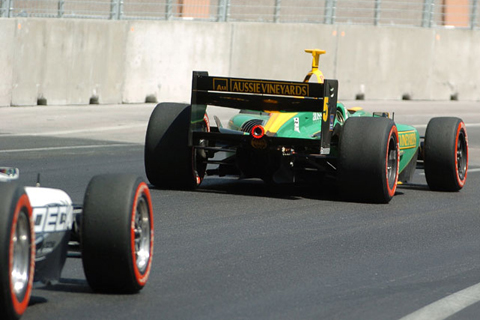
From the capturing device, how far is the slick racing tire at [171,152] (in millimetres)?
10633

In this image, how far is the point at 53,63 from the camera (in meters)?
19.0

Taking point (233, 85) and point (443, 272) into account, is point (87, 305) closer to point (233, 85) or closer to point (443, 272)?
point (443, 272)

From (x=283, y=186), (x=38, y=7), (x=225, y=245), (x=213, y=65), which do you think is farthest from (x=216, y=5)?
(x=225, y=245)

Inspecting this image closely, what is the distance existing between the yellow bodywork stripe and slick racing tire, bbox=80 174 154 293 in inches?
186

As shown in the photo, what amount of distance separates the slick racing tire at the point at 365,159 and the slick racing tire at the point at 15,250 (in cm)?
529

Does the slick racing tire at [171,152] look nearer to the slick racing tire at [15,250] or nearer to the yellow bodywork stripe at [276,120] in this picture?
the yellow bodywork stripe at [276,120]

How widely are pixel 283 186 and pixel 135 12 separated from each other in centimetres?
1051

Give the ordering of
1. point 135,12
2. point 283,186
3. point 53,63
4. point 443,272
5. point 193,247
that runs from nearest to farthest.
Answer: point 443,272 → point 193,247 → point 283,186 → point 53,63 → point 135,12

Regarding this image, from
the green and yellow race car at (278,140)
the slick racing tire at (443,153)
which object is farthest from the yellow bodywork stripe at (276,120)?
the slick racing tire at (443,153)

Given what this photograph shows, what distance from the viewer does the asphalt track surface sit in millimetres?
5922

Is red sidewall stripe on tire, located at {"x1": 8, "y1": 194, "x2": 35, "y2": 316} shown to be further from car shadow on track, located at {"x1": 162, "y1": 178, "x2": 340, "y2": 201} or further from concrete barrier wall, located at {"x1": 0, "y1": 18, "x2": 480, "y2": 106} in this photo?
concrete barrier wall, located at {"x1": 0, "y1": 18, "x2": 480, "y2": 106}

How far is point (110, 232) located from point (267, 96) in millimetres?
4990

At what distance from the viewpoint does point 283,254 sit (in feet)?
25.0

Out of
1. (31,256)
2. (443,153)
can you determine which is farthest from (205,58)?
(31,256)
